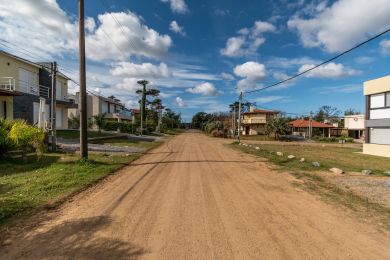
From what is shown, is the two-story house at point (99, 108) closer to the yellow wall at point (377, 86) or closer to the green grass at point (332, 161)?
the green grass at point (332, 161)

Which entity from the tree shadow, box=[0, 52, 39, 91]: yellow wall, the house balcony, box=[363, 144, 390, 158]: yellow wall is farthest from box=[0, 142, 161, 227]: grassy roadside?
the house balcony

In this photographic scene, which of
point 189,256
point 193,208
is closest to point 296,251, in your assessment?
point 189,256

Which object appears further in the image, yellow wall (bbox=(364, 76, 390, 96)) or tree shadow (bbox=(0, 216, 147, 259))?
yellow wall (bbox=(364, 76, 390, 96))

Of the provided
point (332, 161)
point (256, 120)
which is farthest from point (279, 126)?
point (332, 161)

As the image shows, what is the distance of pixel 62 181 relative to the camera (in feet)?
29.9

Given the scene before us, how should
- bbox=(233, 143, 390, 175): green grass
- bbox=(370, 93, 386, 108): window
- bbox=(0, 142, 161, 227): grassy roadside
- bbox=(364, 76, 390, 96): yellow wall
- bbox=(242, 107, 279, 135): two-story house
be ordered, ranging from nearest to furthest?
bbox=(0, 142, 161, 227): grassy roadside
bbox=(233, 143, 390, 175): green grass
bbox=(364, 76, 390, 96): yellow wall
bbox=(370, 93, 386, 108): window
bbox=(242, 107, 279, 135): two-story house

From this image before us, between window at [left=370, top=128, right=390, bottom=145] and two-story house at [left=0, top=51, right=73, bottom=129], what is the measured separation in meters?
27.9

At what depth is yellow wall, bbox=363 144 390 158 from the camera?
23.5 meters

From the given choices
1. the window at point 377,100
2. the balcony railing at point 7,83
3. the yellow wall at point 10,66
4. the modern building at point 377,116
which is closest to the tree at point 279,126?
the modern building at point 377,116

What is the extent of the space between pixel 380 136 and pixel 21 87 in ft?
109

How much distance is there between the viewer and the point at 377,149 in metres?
24.6

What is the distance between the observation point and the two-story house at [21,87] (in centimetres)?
2150

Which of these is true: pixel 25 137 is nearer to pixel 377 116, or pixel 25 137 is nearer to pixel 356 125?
pixel 377 116

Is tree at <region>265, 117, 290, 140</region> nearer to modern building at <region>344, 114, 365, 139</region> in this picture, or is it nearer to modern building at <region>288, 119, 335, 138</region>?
modern building at <region>288, 119, 335, 138</region>
